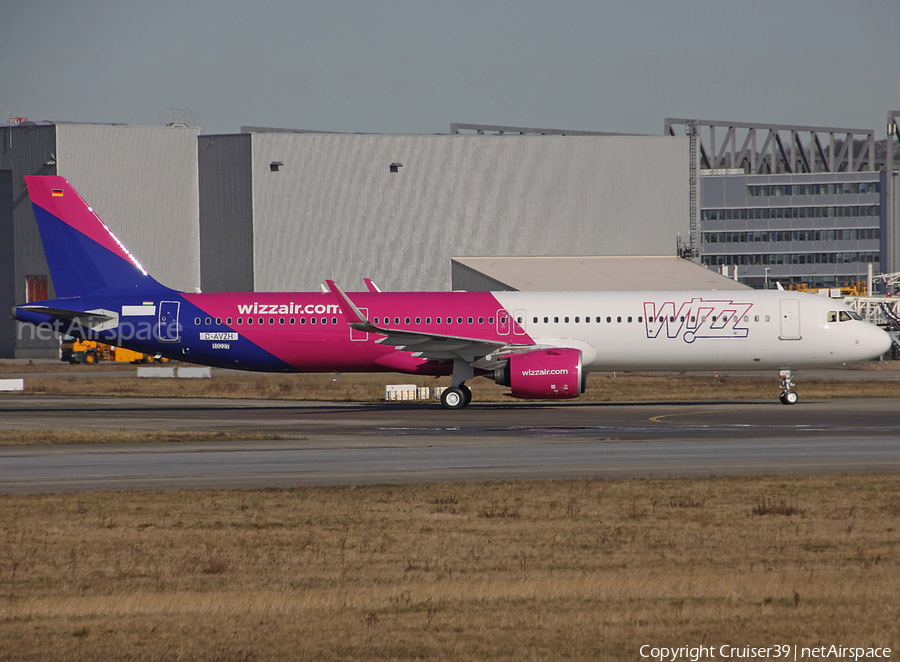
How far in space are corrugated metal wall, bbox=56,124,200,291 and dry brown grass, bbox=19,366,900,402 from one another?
29838mm

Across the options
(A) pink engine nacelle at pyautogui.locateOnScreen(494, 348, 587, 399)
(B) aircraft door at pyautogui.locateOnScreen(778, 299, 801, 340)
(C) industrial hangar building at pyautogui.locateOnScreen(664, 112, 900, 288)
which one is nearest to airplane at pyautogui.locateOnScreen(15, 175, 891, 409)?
(B) aircraft door at pyautogui.locateOnScreen(778, 299, 801, 340)

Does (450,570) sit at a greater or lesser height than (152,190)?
lesser

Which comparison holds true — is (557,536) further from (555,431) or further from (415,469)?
(555,431)

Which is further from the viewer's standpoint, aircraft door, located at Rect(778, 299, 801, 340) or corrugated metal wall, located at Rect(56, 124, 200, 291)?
corrugated metal wall, located at Rect(56, 124, 200, 291)

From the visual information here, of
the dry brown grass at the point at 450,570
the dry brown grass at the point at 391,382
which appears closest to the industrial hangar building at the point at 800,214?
the dry brown grass at the point at 391,382

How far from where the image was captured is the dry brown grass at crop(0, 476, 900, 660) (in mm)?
9961

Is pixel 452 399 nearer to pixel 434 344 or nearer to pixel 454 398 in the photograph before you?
pixel 454 398

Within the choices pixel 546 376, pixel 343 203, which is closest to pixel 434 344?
pixel 546 376

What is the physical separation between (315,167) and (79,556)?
75.5m

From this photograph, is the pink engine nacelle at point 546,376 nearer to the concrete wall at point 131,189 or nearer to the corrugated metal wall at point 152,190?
the corrugated metal wall at point 152,190

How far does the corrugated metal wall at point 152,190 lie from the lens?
3438 inches

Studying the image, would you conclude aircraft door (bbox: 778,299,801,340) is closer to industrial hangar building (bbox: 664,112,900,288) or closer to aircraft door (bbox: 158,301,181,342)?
aircraft door (bbox: 158,301,181,342)

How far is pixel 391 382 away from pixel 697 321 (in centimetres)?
1655

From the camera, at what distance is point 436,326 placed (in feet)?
130
